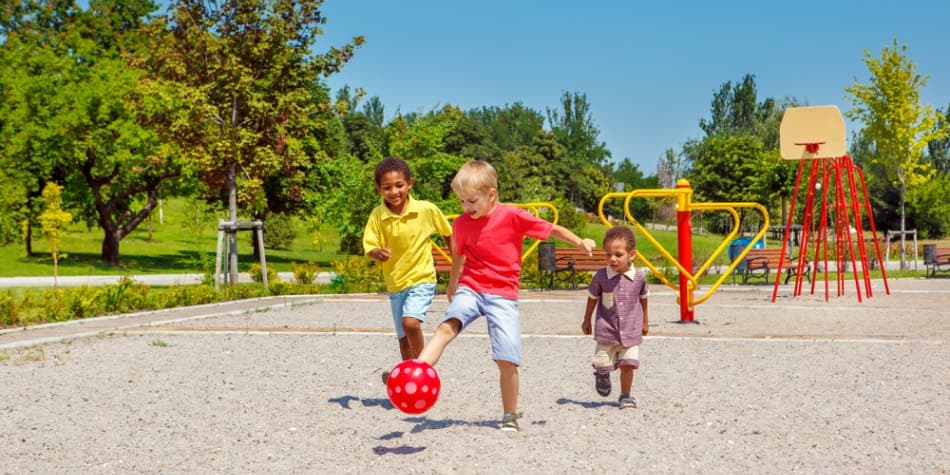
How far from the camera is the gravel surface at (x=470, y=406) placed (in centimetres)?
434

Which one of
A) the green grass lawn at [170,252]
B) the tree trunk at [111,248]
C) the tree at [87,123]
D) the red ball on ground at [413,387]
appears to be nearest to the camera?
the red ball on ground at [413,387]

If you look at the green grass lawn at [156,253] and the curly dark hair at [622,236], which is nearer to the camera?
the curly dark hair at [622,236]

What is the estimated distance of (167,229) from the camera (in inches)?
2082

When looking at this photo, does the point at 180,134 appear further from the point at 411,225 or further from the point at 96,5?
the point at 96,5

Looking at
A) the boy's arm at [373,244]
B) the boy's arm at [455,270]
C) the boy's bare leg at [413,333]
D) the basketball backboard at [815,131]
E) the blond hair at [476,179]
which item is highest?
the basketball backboard at [815,131]

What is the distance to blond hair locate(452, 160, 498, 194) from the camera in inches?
183

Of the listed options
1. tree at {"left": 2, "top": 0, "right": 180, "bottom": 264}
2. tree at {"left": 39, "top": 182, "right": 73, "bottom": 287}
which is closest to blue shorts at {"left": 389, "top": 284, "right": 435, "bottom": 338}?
tree at {"left": 39, "top": 182, "right": 73, "bottom": 287}

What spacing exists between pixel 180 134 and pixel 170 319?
8.61 m

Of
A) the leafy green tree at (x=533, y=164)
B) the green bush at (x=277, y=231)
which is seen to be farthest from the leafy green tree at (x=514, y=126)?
the green bush at (x=277, y=231)

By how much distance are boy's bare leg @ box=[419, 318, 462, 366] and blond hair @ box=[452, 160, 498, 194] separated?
0.70 meters

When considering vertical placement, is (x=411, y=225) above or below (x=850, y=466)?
above

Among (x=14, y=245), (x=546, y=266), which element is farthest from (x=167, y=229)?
(x=546, y=266)

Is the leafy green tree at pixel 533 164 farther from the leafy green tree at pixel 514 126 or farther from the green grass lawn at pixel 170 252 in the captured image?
the leafy green tree at pixel 514 126

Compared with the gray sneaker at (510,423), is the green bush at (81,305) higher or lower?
higher
